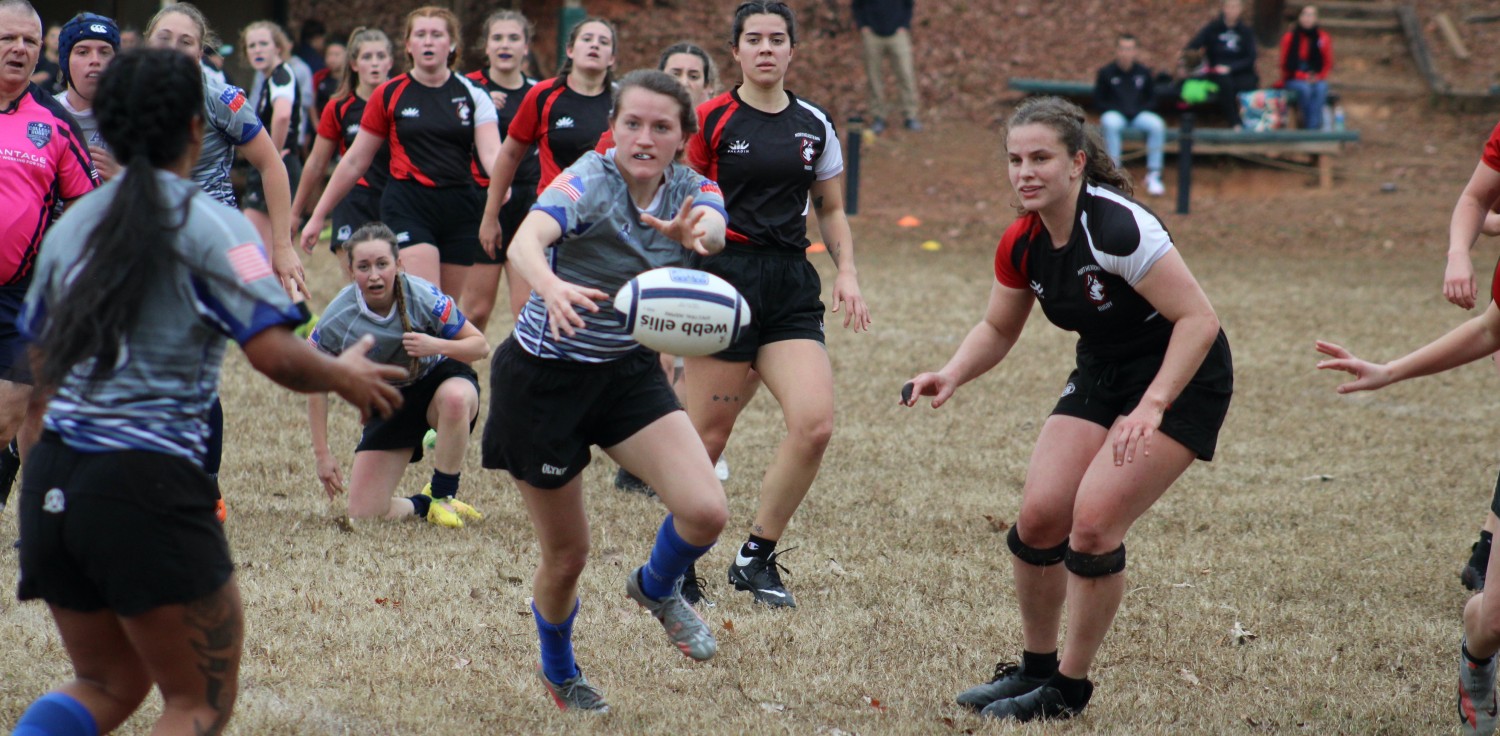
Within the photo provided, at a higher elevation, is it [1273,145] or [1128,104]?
[1128,104]

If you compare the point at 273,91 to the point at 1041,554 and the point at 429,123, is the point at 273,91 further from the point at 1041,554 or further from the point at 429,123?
the point at 1041,554

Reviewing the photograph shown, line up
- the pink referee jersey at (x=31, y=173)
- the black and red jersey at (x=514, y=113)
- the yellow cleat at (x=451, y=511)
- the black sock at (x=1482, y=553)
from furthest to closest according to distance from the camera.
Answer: the black and red jersey at (x=514, y=113)
the yellow cleat at (x=451, y=511)
the black sock at (x=1482, y=553)
the pink referee jersey at (x=31, y=173)

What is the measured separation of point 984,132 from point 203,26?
16672 mm

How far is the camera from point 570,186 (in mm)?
3928

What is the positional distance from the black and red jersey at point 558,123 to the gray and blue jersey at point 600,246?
9.82 feet

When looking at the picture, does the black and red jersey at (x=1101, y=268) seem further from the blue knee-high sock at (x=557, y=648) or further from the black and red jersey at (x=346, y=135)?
the black and red jersey at (x=346, y=135)

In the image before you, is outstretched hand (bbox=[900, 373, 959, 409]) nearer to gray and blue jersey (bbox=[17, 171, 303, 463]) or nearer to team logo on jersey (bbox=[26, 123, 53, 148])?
gray and blue jersey (bbox=[17, 171, 303, 463])

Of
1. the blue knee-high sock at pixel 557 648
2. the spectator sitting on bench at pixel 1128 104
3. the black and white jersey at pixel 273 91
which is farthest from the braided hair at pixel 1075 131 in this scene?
the spectator sitting on bench at pixel 1128 104

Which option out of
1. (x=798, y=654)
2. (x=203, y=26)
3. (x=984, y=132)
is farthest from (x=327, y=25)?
(x=798, y=654)

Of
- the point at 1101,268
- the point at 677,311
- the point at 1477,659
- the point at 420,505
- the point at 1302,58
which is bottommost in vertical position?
the point at 1302,58

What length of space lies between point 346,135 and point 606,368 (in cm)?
511

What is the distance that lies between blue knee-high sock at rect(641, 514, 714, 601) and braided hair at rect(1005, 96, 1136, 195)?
1586 mm

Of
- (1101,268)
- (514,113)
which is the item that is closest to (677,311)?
(1101,268)

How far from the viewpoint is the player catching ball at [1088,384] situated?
409 centimetres
